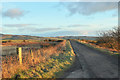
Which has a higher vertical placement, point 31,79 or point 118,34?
point 118,34

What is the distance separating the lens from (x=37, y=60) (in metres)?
10.6

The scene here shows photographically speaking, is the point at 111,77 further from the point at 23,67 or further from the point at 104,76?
the point at 23,67

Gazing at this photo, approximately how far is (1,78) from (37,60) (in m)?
3.97

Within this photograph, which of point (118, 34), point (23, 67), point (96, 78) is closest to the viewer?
point (96, 78)

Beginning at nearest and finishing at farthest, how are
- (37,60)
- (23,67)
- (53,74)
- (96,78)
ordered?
(96,78) → (53,74) → (23,67) → (37,60)

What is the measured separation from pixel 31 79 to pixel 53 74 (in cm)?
153

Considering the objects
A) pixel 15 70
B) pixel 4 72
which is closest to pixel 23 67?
pixel 15 70

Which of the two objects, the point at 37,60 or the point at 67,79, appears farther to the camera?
the point at 37,60

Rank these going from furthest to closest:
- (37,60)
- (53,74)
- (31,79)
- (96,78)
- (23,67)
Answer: (37,60) < (23,67) < (53,74) < (31,79) < (96,78)

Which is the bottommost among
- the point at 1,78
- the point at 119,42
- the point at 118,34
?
the point at 1,78

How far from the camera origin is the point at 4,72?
7.04 m

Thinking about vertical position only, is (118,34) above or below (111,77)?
above

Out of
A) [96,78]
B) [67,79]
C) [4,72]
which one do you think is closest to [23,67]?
[4,72]

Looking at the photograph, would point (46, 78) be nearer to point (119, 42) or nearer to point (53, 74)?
point (53, 74)
